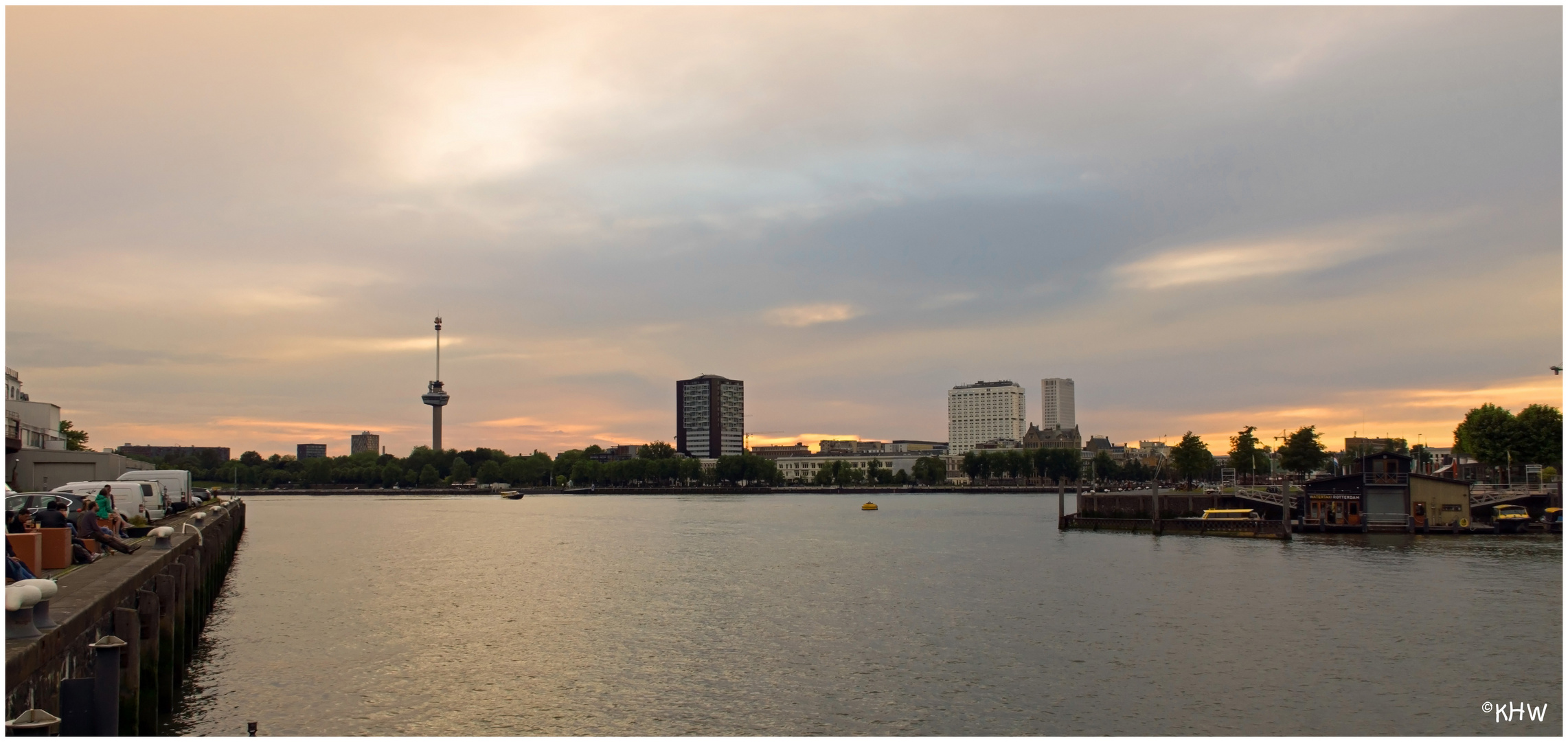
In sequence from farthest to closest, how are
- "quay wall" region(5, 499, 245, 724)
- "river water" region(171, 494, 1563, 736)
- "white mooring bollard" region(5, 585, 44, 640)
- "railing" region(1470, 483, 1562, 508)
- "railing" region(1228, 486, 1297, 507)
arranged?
1. "railing" region(1228, 486, 1297, 507)
2. "railing" region(1470, 483, 1562, 508)
3. "river water" region(171, 494, 1563, 736)
4. "quay wall" region(5, 499, 245, 724)
5. "white mooring bollard" region(5, 585, 44, 640)

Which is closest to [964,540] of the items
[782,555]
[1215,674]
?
[782,555]

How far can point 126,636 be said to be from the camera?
22.7m

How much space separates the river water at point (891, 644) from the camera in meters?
30.6

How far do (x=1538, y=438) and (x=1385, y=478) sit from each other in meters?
52.5

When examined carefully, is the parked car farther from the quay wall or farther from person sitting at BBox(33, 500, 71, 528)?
Answer: person sitting at BBox(33, 500, 71, 528)

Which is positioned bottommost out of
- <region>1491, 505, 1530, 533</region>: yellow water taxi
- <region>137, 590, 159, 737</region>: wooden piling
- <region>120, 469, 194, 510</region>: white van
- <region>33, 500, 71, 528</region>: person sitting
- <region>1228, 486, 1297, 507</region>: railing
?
<region>1491, 505, 1530, 533</region>: yellow water taxi

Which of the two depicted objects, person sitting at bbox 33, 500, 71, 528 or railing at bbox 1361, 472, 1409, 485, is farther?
railing at bbox 1361, 472, 1409, 485

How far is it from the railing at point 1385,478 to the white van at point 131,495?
92.1m

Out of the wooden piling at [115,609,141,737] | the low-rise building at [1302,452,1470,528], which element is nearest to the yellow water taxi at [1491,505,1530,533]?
the low-rise building at [1302,452,1470,528]

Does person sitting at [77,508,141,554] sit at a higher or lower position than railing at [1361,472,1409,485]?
higher

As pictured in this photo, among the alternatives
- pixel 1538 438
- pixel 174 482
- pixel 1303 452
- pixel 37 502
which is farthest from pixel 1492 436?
pixel 37 502

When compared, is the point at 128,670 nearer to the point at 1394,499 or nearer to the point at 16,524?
the point at 16,524

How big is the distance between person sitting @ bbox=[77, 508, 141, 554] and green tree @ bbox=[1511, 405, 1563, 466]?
5740 inches

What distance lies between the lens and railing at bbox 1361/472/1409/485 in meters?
97.2
